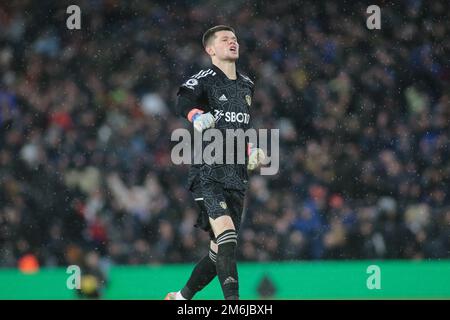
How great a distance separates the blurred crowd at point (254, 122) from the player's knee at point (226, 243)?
11.8 feet

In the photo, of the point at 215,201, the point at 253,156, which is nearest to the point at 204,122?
the point at 215,201

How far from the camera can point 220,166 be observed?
517 cm

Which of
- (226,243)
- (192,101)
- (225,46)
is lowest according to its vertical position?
(226,243)

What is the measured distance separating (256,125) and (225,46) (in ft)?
12.3

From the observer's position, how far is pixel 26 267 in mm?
8312

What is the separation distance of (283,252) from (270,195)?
69 centimetres

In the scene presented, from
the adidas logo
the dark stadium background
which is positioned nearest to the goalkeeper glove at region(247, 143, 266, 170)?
the adidas logo

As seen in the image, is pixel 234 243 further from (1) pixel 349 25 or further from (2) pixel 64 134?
(1) pixel 349 25

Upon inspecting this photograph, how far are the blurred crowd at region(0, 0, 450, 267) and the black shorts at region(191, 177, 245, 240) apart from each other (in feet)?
10.9
